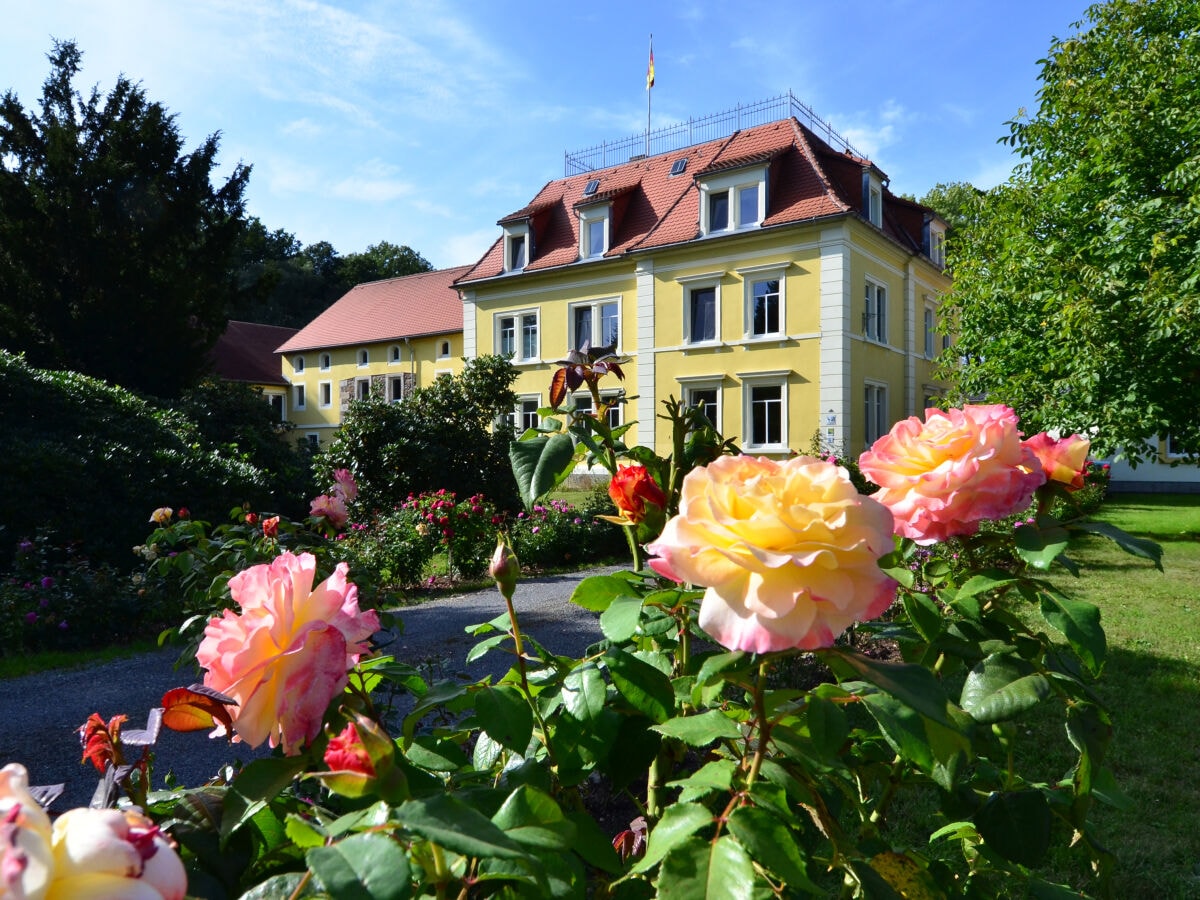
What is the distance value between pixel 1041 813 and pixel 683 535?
2.42 feet

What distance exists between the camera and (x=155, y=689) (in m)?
4.74

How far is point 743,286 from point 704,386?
2702mm

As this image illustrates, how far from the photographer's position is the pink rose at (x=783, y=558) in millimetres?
681

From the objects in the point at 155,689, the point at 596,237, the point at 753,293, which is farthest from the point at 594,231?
the point at 155,689

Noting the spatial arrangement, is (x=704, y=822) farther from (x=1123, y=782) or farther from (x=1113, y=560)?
(x=1113, y=560)

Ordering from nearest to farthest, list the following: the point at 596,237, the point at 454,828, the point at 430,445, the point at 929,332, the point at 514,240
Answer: the point at 454,828 → the point at 430,445 → the point at 596,237 → the point at 929,332 → the point at 514,240

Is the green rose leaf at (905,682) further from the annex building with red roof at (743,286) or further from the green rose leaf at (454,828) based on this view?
the annex building with red roof at (743,286)

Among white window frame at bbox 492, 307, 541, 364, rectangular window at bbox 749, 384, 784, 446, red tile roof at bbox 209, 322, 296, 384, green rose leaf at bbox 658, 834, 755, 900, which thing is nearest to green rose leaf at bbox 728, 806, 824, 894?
green rose leaf at bbox 658, 834, 755, 900

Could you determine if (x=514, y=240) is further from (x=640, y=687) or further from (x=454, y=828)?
(x=454, y=828)

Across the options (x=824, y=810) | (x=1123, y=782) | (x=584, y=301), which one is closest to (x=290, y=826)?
(x=824, y=810)

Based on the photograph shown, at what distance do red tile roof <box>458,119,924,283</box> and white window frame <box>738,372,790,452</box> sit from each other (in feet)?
12.2

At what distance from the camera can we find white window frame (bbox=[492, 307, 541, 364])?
2309 centimetres

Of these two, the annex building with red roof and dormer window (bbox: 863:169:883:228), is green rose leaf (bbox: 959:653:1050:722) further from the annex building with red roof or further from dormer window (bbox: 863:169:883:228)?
dormer window (bbox: 863:169:883:228)

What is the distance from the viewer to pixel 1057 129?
11594 millimetres
